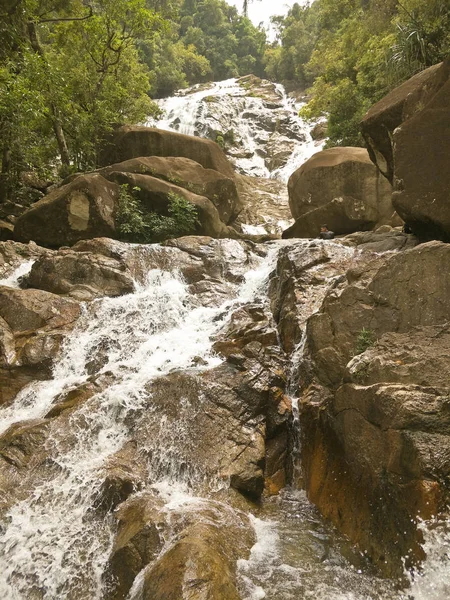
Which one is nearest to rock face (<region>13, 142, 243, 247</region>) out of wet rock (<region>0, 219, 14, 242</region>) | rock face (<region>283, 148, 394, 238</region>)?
wet rock (<region>0, 219, 14, 242</region>)

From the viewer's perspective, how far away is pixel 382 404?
513 centimetres

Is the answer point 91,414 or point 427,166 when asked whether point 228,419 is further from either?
point 427,166

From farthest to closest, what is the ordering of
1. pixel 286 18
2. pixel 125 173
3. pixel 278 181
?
pixel 286 18 < pixel 278 181 < pixel 125 173

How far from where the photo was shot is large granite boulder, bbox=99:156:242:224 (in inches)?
631

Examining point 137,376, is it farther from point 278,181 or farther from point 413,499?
point 278,181

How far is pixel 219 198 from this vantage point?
17.4 metres

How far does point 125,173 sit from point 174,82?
3018cm

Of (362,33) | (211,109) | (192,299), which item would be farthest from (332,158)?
(211,109)

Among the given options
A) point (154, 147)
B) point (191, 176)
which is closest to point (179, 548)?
point (191, 176)

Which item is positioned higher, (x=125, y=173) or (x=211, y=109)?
(x=211, y=109)

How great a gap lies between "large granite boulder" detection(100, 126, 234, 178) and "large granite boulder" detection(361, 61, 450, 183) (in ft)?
31.7

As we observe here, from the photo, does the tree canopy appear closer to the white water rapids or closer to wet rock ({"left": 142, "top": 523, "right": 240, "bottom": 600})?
the white water rapids

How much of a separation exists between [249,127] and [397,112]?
84.9ft

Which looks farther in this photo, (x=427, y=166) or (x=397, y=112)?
(x=397, y=112)
